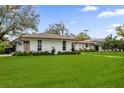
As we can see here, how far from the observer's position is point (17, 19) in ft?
83.1

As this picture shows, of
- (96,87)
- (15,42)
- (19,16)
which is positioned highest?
(19,16)

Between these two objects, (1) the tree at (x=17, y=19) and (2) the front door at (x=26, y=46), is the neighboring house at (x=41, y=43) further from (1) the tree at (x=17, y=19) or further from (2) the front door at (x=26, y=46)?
(1) the tree at (x=17, y=19)

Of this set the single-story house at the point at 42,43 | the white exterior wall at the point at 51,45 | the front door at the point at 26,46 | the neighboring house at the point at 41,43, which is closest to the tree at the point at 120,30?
A: the single-story house at the point at 42,43

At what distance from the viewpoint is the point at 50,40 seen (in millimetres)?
27281

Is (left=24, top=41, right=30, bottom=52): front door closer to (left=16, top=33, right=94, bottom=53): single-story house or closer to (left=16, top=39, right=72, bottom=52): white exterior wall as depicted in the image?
(left=16, top=33, right=94, bottom=53): single-story house

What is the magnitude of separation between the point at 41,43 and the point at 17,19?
11.3 feet

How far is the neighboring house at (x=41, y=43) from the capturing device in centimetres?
2613

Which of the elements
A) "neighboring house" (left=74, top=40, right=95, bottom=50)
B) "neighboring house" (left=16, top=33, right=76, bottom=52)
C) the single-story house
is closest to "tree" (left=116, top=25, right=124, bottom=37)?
"neighboring house" (left=74, top=40, right=95, bottom=50)

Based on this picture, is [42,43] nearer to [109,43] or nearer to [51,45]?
[51,45]

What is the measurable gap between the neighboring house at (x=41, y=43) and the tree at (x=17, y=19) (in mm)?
986

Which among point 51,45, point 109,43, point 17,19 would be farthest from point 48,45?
point 109,43
